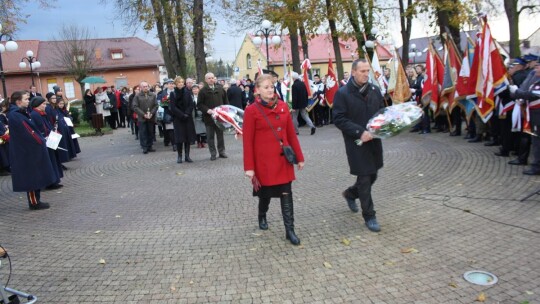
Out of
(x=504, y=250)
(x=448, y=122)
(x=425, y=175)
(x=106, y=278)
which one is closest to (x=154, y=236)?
(x=106, y=278)

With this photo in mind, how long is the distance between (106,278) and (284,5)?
20612 millimetres

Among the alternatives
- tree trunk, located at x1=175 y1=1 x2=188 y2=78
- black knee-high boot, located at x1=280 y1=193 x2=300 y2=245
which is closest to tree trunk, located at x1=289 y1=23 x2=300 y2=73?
tree trunk, located at x1=175 y1=1 x2=188 y2=78

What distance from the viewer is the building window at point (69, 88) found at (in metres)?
48.4

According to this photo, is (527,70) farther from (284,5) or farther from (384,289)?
(284,5)

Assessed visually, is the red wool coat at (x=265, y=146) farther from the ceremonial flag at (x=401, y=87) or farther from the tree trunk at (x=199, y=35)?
the tree trunk at (x=199, y=35)

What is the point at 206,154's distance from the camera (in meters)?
12.3

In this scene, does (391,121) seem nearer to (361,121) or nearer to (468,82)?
(361,121)

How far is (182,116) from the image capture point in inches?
430

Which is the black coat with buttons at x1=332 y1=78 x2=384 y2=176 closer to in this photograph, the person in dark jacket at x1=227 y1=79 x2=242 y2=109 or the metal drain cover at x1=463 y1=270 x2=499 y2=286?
the metal drain cover at x1=463 y1=270 x2=499 y2=286

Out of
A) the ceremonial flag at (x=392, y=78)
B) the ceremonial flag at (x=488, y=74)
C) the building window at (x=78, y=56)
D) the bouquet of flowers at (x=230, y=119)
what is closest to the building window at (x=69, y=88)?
the building window at (x=78, y=56)

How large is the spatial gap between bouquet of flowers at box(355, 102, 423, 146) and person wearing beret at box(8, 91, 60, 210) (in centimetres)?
533

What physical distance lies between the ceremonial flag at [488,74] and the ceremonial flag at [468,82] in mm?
578

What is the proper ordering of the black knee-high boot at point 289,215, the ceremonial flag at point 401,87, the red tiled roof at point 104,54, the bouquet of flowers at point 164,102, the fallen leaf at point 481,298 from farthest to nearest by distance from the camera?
the red tiled roof at point 104,54, the bouquet of flowers at point 164,102, the ceremonial flag at point 401,87, the black knee-high boot at point 289,215, the fallen leaf at point 481,298

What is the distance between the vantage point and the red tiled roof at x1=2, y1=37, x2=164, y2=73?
156 feet
